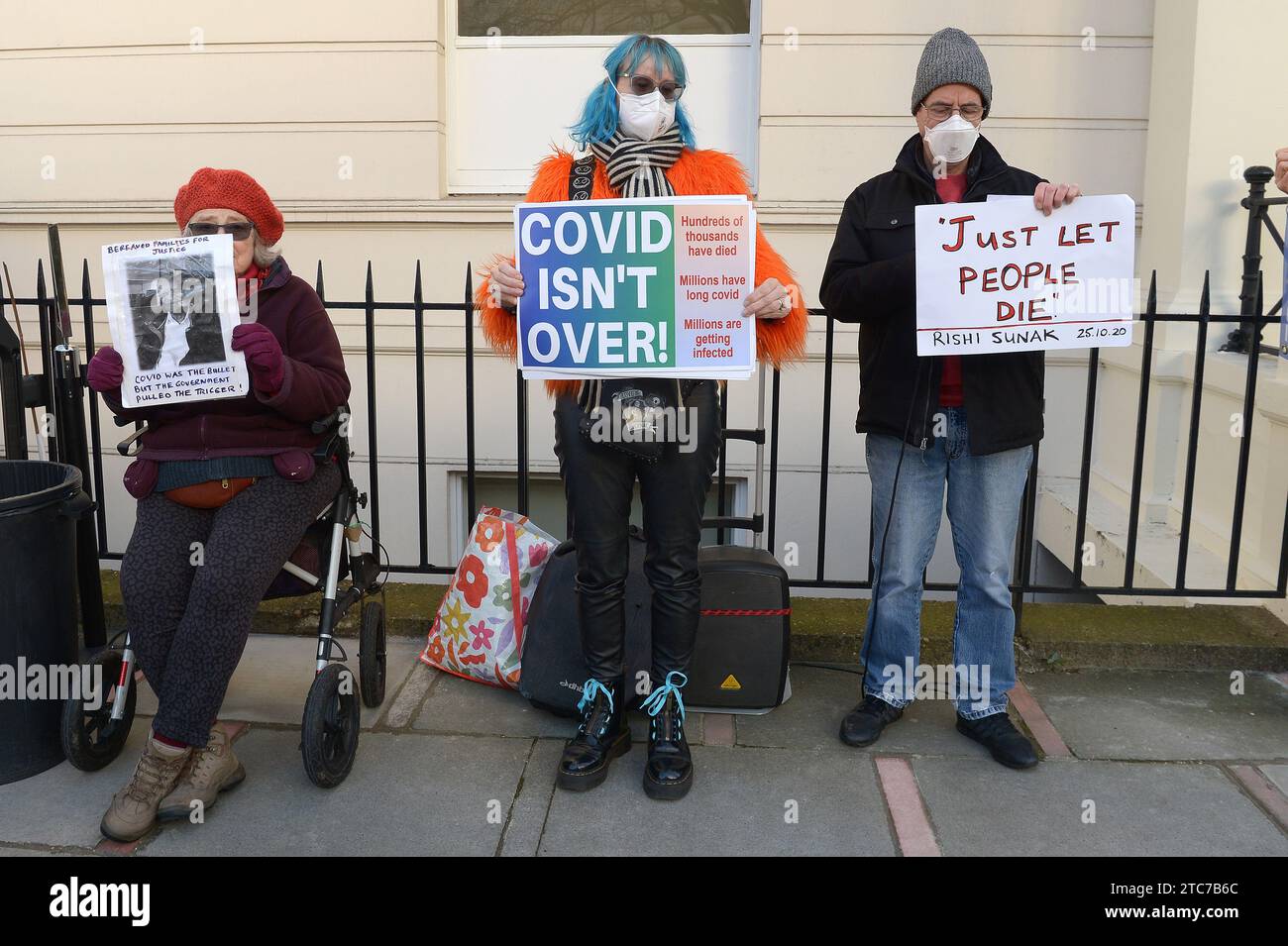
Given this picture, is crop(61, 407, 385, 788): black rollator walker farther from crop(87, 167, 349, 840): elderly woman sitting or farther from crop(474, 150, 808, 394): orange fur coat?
crop(474, 150, 808, 394): orange fur coat

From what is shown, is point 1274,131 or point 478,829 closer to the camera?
point 478,829

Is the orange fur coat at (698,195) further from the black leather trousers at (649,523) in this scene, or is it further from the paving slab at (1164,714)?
the paving slab at (1164,714)

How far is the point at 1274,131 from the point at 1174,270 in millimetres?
749

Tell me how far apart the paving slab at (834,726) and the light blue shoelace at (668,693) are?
40 cm

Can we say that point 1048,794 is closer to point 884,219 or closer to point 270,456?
point 884,219

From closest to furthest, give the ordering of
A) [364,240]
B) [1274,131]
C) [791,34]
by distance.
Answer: [1274,131], [791,34], [364,240]

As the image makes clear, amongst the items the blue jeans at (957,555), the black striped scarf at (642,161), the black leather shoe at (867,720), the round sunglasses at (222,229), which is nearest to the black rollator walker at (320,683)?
the round sunglasses at (222,229)

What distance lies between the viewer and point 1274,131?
16.8 ft

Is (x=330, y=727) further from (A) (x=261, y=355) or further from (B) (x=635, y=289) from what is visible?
(B) (x=635, y=289)

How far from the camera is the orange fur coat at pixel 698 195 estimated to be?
303cm

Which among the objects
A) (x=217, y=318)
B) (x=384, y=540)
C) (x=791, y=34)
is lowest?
(x=384, y=540)

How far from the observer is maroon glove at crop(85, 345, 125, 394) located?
292cm

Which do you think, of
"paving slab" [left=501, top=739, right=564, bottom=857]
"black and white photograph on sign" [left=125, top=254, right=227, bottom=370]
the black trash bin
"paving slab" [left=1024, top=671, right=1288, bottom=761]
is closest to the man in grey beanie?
"paving slab" [left=1024, top=671, right=1288, bottom=761]

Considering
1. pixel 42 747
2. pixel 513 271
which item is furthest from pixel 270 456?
A: pixel 42 747
